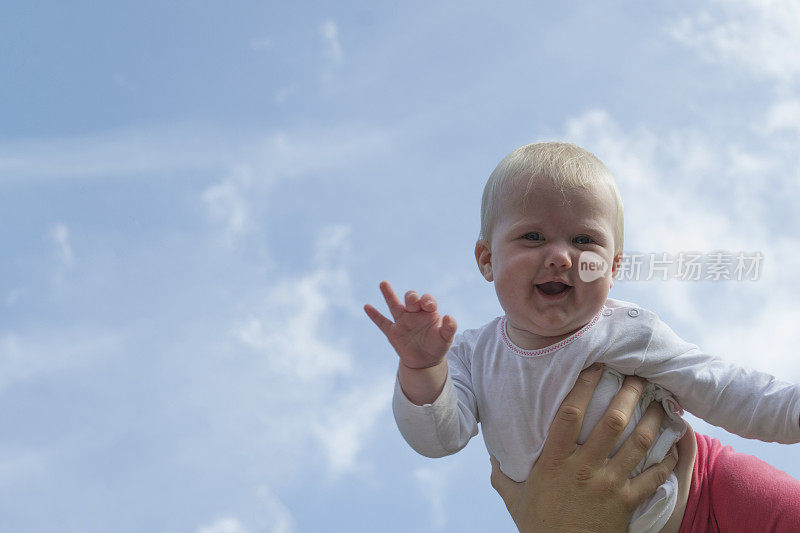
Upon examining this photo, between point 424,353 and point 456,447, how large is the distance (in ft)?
1.54

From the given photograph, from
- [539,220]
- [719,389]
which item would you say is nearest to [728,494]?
[719,389]

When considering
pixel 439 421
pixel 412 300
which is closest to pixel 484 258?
pixel 412 300

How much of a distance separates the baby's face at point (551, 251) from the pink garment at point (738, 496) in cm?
87

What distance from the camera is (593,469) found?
292 centimetres

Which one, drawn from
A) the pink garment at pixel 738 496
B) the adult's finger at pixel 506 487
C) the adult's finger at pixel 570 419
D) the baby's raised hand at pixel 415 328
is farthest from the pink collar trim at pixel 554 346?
the pink garment at pixel 738 496

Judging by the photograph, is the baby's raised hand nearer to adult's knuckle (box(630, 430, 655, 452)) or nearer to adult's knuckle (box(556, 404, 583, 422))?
adult's knuckle (box(556, 404, 583, 422))

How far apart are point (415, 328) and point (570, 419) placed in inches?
29.0

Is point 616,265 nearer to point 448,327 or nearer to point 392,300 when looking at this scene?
point 448,327

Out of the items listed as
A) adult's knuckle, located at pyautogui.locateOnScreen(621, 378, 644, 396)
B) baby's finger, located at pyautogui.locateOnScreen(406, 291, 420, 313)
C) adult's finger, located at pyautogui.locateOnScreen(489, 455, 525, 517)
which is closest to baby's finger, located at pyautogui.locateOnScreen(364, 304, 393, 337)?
baby's finger, located at pyautogui.locateOnScreen(406, 291, 420, 313)

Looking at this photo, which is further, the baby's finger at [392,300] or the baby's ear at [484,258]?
the baby's ear at [484,258]

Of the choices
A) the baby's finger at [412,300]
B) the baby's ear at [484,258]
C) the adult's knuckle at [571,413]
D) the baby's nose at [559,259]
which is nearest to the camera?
the baby's finger at [412,300]

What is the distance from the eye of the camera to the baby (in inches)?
109

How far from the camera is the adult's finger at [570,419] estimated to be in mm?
2875

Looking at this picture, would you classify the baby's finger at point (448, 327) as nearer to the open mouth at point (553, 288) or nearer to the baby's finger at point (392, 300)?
the baby's finger at point (392, 300)
